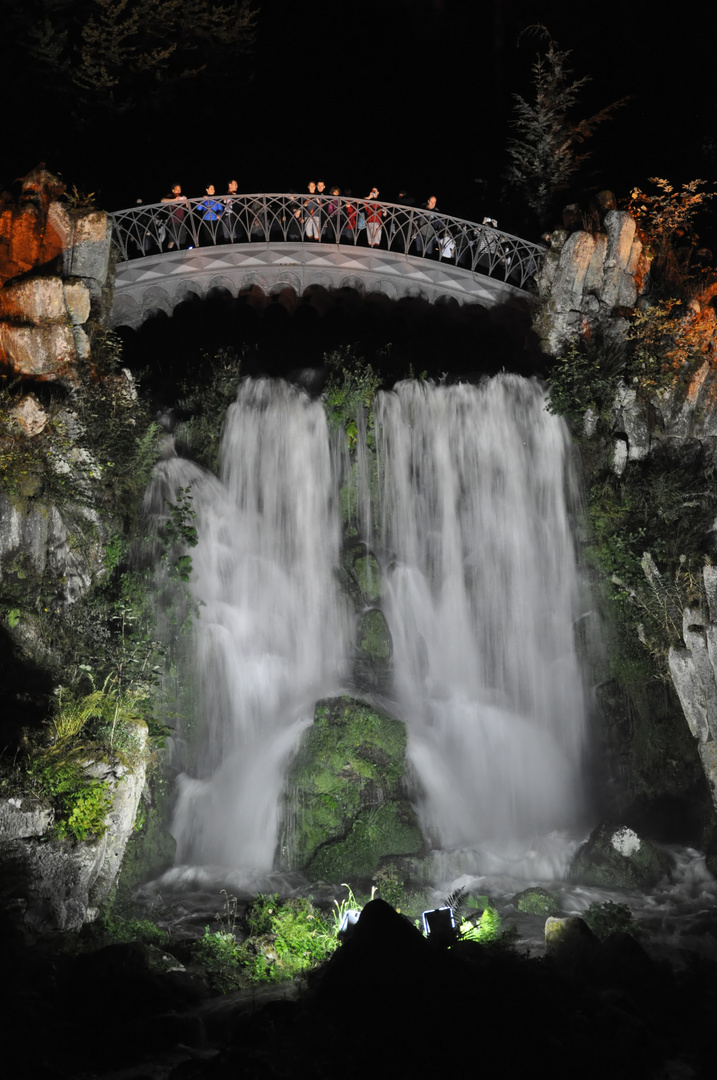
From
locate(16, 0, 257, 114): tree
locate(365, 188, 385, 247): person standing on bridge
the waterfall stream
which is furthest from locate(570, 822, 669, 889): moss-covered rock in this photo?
locate(16, 0, 257, 114): tree

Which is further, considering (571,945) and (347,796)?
(347,796)

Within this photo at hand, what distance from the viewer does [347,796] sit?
41.7 ft

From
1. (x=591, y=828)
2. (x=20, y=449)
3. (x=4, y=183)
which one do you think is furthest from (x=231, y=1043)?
(x=4, y=183)

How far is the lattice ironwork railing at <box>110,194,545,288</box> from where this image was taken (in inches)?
776

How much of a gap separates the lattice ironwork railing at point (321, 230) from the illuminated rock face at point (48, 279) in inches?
128

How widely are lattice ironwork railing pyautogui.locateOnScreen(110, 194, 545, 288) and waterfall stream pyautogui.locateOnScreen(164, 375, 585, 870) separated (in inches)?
193

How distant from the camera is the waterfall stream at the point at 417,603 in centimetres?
1376

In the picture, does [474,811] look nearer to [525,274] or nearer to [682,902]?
[682,902]

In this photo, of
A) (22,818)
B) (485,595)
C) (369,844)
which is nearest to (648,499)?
(485,595)

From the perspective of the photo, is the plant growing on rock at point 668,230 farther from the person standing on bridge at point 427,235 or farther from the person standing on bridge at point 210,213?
the person standing on bridge at point 210,213

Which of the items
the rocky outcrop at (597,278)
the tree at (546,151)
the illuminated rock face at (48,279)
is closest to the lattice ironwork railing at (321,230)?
the rocky outcrop at (597,278)

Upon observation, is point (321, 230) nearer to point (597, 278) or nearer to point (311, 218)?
point (311, 218)

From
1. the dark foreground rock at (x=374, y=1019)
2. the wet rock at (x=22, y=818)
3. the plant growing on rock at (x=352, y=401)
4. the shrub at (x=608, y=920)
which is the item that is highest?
the plant growing on rock at (x=352, y=401)

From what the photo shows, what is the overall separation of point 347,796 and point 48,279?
944cm
